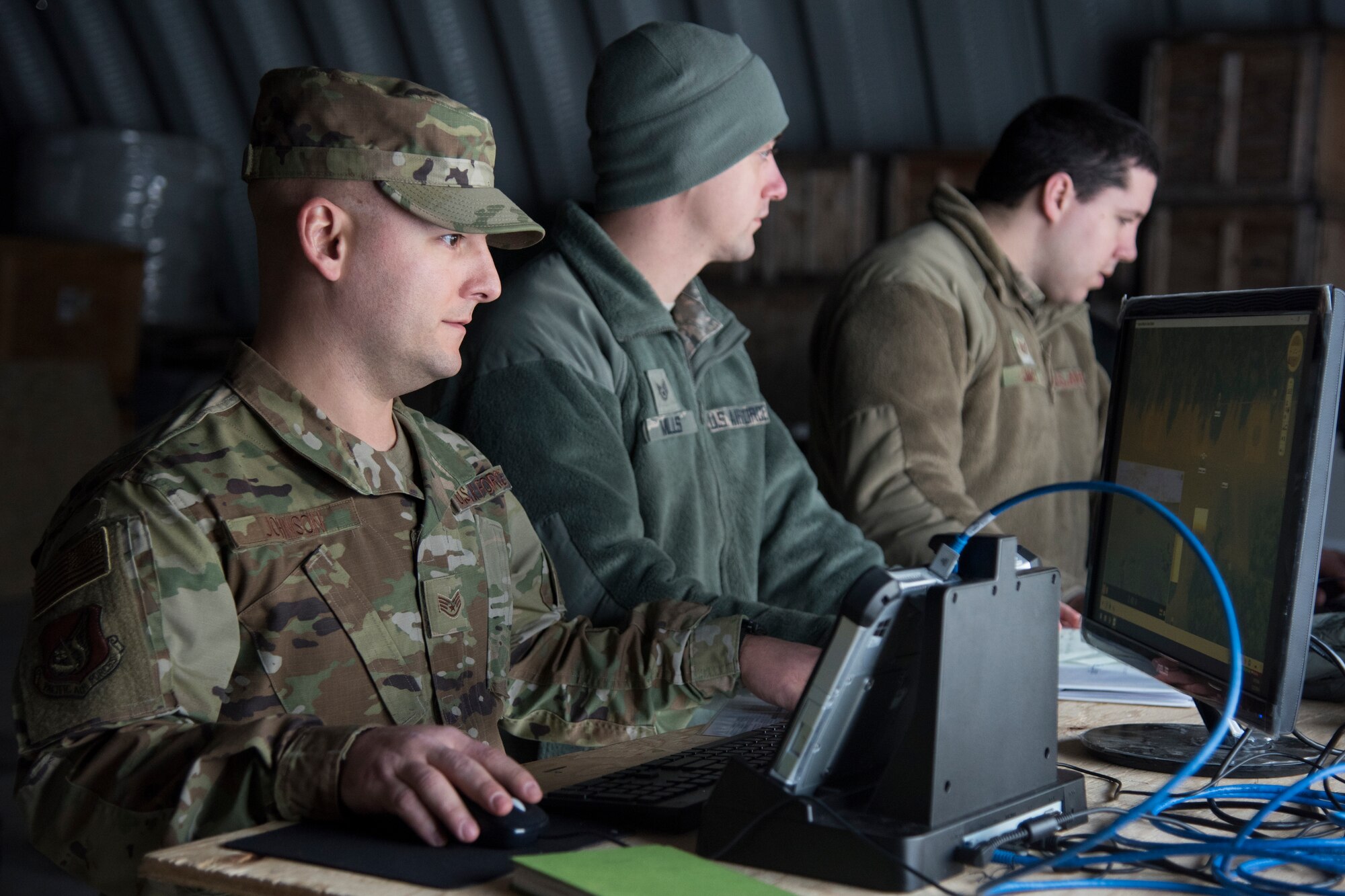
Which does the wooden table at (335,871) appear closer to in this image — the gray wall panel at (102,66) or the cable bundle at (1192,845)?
the cable bundle at (1192,845)

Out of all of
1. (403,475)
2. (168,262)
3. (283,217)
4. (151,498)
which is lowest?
(168,262)

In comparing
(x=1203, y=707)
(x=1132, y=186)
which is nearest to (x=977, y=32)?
(x=1132, y=186)

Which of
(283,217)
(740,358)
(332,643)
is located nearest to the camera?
(332,643)

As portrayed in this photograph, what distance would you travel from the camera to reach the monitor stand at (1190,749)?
1504 millimetres

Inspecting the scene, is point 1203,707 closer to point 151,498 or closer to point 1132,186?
point 151,498

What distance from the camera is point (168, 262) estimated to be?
647 cm

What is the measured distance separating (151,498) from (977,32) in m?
4.96

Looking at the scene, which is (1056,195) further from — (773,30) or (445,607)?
(773,30)

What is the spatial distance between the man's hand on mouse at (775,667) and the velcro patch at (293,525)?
493 millimetres

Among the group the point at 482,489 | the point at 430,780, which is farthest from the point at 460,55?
the point at 430,780

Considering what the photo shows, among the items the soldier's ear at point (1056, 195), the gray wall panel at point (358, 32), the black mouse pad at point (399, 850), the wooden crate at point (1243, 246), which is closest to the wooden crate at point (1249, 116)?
the wooden crate at point (1243, 246)

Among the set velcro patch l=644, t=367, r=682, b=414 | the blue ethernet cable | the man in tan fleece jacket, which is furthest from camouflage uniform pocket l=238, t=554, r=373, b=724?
the man in tan fleece jacket

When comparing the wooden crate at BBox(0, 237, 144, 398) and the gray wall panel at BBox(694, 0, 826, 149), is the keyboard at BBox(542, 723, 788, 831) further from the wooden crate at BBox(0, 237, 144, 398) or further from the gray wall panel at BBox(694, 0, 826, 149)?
the wooden crate at BBox(0, 237, 144, 398)

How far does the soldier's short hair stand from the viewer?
3.25m
